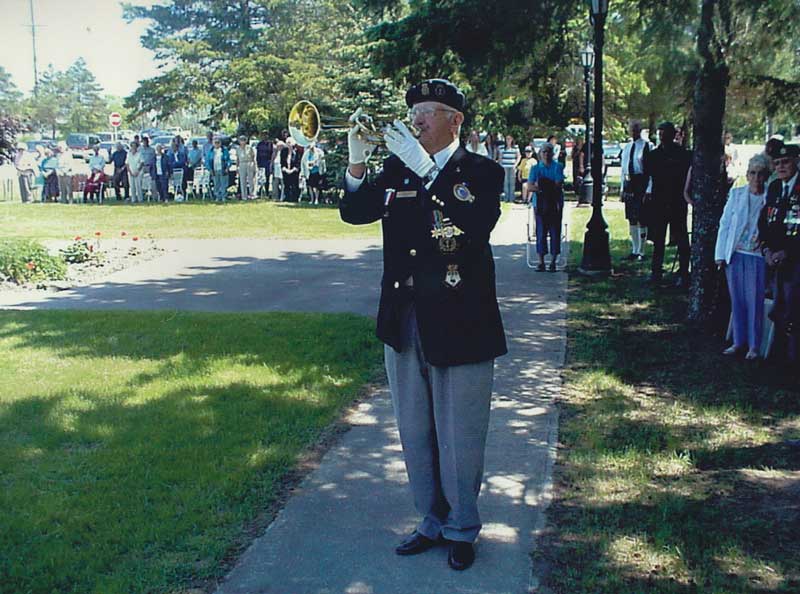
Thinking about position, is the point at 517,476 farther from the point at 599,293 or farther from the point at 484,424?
the point at 599,293

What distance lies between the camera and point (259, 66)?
34.0 m

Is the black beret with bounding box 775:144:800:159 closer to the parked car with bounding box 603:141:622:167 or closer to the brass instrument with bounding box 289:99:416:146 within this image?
the brass instrument with bounding box 289:99:416:146

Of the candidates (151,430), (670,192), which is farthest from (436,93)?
(670,192)

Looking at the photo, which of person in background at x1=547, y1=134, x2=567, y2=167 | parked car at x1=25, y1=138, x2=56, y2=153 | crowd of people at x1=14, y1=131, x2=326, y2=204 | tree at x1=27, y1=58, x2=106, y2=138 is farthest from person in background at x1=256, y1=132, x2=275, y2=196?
tree at x1=27, y1=58, x2=106, y2=138

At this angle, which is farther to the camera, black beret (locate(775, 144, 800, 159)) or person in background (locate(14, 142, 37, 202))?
person in background (locate(14, 142, 37, 202))

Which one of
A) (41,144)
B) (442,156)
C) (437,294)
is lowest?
(437,294)

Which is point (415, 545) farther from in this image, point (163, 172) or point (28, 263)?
point (163, 172)

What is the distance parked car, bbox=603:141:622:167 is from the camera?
3845cm

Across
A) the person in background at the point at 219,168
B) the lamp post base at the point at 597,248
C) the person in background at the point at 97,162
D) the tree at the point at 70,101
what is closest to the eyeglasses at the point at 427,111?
the lamp post base at the point at 597,248

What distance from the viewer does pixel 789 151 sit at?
767 cm

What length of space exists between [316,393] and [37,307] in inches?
220

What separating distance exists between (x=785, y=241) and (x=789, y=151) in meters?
0.77

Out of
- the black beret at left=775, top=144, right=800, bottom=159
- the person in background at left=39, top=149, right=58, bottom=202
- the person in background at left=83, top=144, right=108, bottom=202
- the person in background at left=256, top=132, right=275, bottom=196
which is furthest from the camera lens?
the person in background at left=39, top=149, right=58, bottom=202

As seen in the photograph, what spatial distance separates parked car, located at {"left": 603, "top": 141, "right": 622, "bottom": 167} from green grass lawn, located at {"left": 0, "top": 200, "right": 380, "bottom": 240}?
1728cm
